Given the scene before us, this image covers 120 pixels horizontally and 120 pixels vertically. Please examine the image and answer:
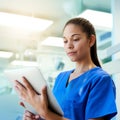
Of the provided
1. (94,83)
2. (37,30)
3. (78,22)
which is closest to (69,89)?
(94,83)

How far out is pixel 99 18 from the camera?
2184mm

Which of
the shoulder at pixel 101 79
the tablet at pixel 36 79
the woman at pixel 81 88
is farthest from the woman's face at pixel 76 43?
the tablet at pixel 36 79

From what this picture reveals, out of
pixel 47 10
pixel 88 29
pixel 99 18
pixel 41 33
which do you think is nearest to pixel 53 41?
pixel 41 33

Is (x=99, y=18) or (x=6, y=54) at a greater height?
(x=99, y=18)

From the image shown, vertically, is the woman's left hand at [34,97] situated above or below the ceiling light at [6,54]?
below

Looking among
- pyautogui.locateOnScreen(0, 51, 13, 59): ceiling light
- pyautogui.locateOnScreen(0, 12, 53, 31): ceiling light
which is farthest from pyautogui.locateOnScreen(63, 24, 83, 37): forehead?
pyautogui.locateOnScreen(0, 12, 53, 31): ceiling light

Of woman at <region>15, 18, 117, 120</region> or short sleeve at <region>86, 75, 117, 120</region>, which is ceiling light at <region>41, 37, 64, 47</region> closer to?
woman at <region>15, 18, 117, 120</region>

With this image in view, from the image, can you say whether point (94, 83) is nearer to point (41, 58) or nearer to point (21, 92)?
point (21, 92)

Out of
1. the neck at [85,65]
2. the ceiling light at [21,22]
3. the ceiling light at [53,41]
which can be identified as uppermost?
the ceiling light at [21,22]

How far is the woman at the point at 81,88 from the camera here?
88cm

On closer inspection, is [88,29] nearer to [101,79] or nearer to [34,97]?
[101,79]

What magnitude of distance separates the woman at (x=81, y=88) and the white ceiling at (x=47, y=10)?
1021 mm

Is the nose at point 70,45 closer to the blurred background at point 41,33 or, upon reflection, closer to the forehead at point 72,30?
the forehead at point 72,30

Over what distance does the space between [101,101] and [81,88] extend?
0.10m
